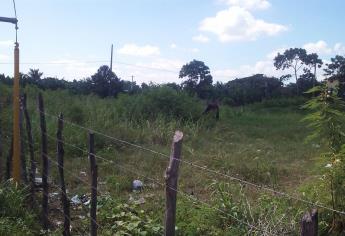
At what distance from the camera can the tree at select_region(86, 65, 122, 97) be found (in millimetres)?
25906

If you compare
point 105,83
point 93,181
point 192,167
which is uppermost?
point 105,83

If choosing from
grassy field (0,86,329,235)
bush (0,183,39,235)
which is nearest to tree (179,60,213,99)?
grassy field (0,86,329,235)

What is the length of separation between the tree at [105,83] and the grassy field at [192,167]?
11496mm

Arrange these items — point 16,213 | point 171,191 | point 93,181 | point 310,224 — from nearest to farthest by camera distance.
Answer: point 310,224 < point 171,191 < point 93,181 < point 16,213

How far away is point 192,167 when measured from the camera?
799 cm

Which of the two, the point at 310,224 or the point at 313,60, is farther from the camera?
the point at 313,60

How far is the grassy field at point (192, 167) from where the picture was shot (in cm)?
457

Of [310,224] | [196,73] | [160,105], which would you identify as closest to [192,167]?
[160,105]

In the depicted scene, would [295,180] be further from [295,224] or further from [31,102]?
[31,102]

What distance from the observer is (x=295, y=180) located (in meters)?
7.32

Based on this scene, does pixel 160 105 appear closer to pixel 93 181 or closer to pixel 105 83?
pixel 93 181

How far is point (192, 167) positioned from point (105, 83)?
1885 centimetres

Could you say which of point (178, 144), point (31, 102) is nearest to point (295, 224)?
point (178, 144)

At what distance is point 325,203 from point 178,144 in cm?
223
